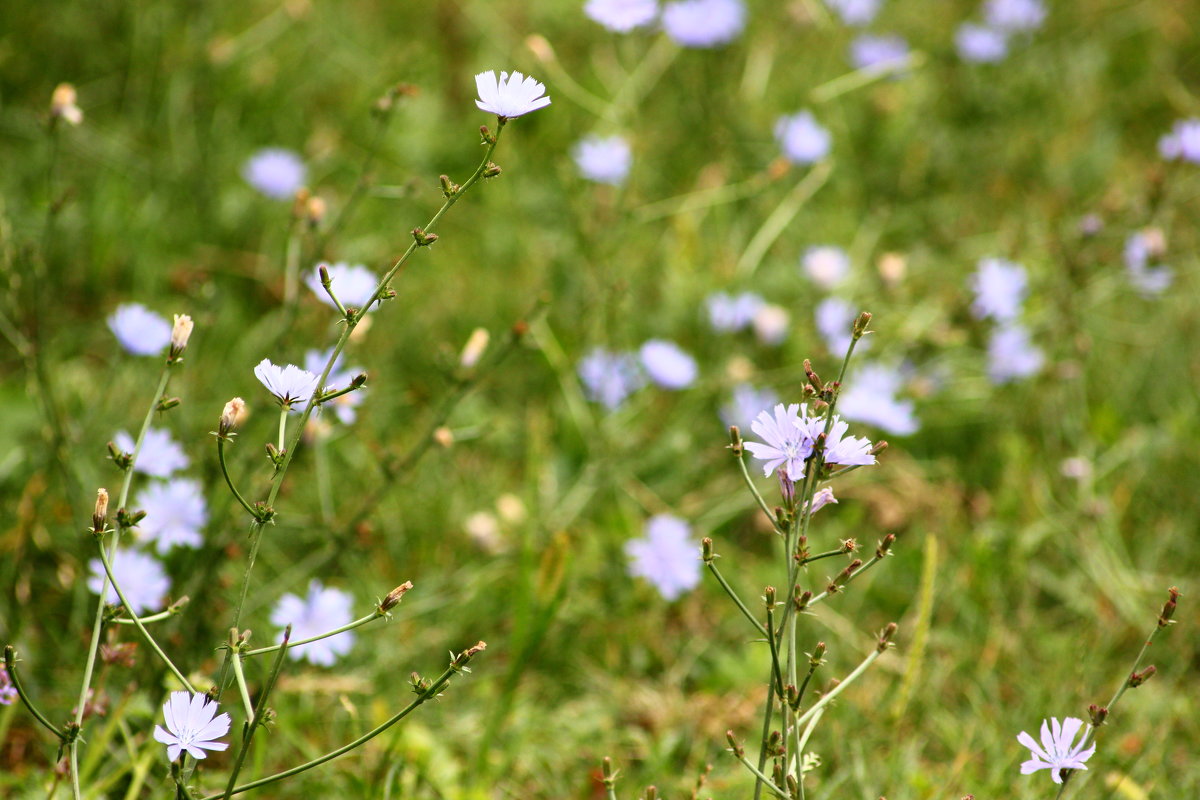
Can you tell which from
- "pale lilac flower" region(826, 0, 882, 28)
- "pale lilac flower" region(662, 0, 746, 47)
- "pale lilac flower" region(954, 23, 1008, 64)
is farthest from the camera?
"pale lilac flower" region(826, 0, 882, 28)

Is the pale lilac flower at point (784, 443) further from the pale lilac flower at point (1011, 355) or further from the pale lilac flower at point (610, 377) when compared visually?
the pale lilac flower at point (1011, 355)

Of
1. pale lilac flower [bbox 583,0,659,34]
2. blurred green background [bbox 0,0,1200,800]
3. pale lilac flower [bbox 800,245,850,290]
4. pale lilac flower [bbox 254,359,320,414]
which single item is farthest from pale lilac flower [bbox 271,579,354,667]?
pale lilac flower [bbox 800,245,850,290]

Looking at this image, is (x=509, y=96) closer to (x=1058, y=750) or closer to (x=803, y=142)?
(x=1058, y=750)

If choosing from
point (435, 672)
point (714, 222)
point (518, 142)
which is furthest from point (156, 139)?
point (435, 672)

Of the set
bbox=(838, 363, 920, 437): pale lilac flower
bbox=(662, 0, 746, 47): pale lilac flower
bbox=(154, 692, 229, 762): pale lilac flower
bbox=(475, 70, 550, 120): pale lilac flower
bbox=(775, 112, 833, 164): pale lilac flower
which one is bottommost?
bbox=(154, 692, 229, 762): pale lilac flower

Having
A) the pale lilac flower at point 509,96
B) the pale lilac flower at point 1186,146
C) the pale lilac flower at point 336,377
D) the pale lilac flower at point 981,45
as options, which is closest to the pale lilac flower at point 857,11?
the pale lilac flower at point 981,45

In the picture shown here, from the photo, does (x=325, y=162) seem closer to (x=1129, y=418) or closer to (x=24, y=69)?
(x=24, y=69)

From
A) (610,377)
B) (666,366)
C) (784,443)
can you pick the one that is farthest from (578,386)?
(784,443)

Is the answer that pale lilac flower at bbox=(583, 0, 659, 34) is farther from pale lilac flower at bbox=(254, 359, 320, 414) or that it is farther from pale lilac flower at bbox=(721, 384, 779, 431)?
pale lilac flower at bbox=(254, 359, 320, 414)
